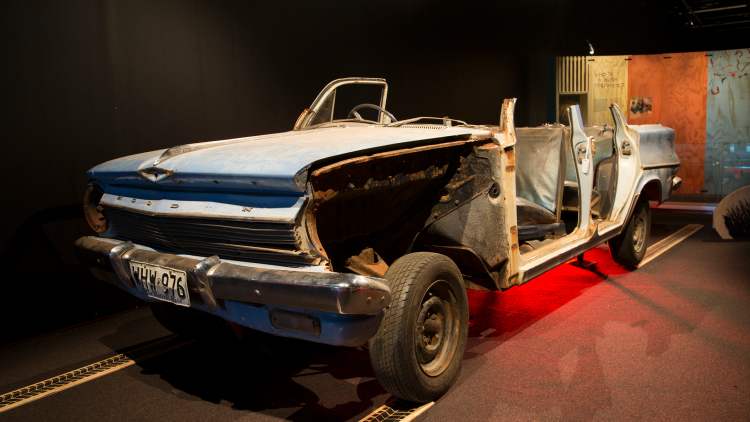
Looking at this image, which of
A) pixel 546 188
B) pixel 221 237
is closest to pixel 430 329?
pixel 221 237

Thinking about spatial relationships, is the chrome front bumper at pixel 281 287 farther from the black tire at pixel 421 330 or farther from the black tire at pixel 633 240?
the black tire at pixel 633 240

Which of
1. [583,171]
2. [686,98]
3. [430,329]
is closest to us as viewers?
[430,329]

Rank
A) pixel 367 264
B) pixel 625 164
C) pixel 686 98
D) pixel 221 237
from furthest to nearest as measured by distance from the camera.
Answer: pixel 686 98, pixel 625 164, pixel 367 264, pixel 221 237

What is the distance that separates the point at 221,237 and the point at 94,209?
4.03 feet

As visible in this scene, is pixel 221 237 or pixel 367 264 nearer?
pixel 221 237

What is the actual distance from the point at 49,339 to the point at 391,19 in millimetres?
5064

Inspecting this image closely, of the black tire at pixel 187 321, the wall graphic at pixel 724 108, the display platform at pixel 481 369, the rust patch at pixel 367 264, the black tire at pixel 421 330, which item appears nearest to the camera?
the black tire at pixel 421 330

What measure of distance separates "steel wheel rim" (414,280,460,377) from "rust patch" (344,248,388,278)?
0.30 m

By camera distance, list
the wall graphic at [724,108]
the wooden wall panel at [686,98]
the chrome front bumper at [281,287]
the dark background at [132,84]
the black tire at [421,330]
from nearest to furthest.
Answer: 1. the chrome front bumper at [281,287]
2. the black tire at [421,330]
3. the dark background at [132,84]
4. the wall graphic at [724,108]
5. the wooden wall panel at [686,98]

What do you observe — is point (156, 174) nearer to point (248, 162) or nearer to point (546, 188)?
point (248, 162)

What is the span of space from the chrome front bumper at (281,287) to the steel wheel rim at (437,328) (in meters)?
0.50

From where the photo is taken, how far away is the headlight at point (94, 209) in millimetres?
2936

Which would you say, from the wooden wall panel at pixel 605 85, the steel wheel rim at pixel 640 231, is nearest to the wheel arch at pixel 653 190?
the steel wheel rim at pixel 640 231

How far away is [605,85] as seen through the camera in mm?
8656
